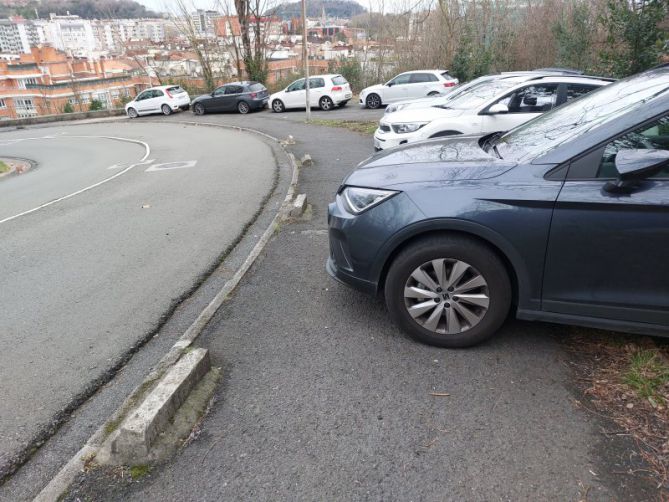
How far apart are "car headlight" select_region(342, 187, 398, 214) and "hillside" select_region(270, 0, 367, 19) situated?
85.2ft

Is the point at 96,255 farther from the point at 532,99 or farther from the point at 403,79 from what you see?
the point at 403,79

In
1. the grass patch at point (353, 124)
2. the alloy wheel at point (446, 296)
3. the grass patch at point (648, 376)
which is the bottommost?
the grass patch at point (353, 124)

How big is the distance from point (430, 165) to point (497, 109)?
5555 mm

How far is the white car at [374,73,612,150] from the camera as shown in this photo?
8.22 m

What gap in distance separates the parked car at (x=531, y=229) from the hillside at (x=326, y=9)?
86.0 feet

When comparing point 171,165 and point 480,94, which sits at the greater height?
point 480,94

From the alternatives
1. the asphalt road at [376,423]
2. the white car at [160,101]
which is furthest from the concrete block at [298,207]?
the white car at [160,101]

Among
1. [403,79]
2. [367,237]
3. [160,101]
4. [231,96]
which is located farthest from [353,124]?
[160,101]

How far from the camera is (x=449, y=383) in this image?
123 inches

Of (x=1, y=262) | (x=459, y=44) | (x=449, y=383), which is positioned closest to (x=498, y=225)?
(x=449, y=383)

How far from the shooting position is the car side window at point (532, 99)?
27.3 ft

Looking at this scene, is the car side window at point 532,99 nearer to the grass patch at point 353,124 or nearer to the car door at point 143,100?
the grass patch at point 353,124

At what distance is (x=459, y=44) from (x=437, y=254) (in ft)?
77.5

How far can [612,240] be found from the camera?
2.91m
